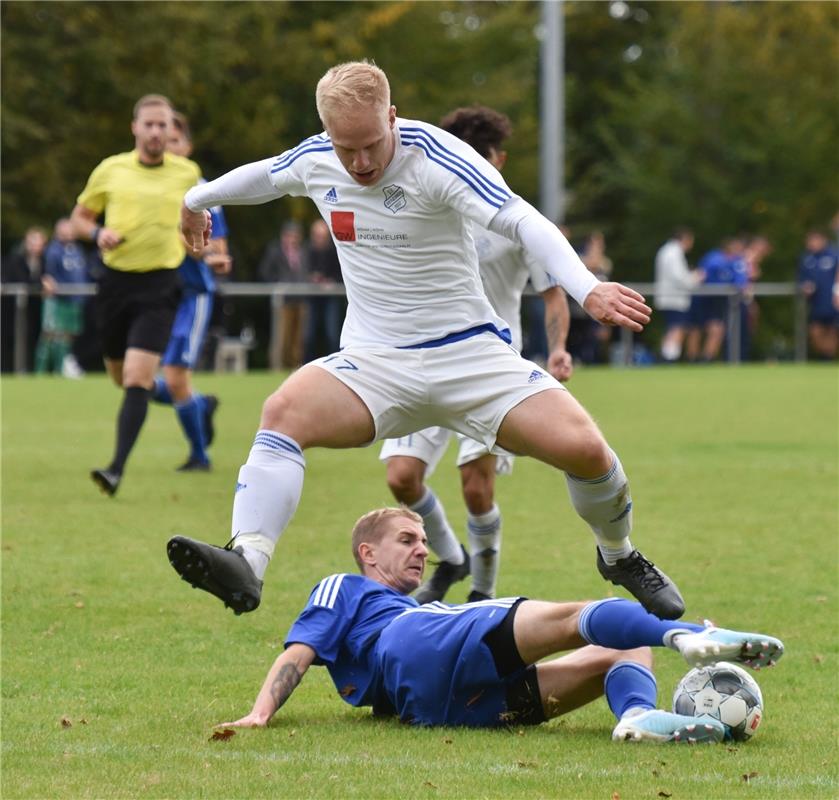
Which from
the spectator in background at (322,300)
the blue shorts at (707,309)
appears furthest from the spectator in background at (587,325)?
the spectator in background at (322,300)

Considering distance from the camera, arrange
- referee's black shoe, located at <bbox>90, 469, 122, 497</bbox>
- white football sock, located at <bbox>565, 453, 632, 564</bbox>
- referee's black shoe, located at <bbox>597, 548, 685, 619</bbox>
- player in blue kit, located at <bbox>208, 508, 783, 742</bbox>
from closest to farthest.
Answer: player in blue kit, located at <bbox>208, 508, 783, 742</bbox>
referee's black shoe, located at <bbox>597, 548, 685, 619</bbox>
white football sock, located at <bbox>565, 453, 632, 564</bbox>
referee's black shoe, located at <bbox>90, 469, 122, 497</bbox>

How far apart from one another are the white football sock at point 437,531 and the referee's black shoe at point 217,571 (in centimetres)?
310

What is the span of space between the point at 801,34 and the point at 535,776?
4454 cm

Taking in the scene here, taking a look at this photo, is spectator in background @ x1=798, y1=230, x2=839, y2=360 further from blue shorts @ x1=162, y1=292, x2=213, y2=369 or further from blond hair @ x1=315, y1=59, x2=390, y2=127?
blond hair @ x1=315, y1=59, x2=390, y2=127

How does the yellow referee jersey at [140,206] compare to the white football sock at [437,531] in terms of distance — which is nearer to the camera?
the white football sock at [437,531]

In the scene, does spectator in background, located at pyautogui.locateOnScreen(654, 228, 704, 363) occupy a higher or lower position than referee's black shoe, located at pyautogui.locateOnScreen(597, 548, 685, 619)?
higher

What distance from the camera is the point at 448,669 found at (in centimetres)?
591

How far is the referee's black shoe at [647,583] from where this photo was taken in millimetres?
5977

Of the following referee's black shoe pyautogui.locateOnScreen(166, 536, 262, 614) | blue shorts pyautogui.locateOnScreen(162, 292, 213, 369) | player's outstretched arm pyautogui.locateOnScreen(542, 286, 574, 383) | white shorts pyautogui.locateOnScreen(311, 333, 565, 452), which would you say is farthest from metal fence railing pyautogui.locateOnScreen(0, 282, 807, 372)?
referee's black shoe pyautogui.locateOnScreen(166, 536, 262, 614)

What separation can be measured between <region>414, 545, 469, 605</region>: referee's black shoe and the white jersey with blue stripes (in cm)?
253

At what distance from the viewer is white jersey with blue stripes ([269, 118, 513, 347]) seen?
Answer: 6109mm

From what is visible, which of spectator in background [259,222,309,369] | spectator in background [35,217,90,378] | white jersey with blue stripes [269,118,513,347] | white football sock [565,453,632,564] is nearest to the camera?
white jersey with blue stripes [269,118,513,347]

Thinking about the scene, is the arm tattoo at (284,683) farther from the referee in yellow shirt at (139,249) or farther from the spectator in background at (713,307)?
the spectator in background at (713,307)

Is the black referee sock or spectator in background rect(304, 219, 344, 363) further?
spectator in background rect(304, 219, 344, 363)
